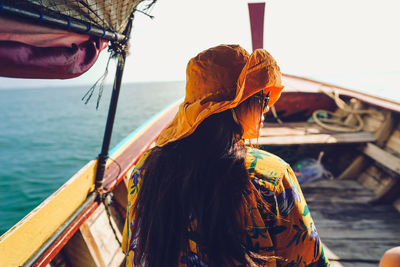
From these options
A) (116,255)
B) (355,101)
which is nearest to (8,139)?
(116,255)

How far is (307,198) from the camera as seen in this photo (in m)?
2.63

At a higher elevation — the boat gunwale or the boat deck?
the boat gunwale

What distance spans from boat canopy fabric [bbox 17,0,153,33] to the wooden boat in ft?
3.33

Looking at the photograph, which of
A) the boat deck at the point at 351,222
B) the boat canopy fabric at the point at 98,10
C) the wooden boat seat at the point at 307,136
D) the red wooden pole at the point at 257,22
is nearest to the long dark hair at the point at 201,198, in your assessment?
the boat canopy fabric at the point at 98,10

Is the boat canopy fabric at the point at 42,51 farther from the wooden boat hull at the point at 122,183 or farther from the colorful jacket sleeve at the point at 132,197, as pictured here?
the wooden boat hull at the point at 122,183

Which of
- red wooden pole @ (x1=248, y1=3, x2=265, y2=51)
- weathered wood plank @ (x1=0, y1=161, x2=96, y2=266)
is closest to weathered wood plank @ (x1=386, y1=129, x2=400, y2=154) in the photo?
red wooden pole @ (x1=248, y1=3, x2=265, y2=51)

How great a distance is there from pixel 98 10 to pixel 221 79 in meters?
0.65

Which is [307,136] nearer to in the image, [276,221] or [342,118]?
[342,118]

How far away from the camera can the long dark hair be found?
31.4 inches

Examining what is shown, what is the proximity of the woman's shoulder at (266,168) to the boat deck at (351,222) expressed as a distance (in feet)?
4.81

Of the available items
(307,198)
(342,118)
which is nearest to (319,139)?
(307,198)

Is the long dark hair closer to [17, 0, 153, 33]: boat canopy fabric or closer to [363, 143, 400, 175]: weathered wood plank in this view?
[17, 0, 153, 33]: boat canopy fabric

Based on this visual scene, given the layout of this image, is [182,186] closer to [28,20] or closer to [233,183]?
[233,183]

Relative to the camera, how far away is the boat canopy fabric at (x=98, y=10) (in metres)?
0.84
